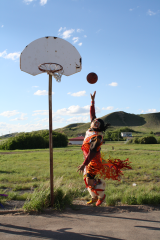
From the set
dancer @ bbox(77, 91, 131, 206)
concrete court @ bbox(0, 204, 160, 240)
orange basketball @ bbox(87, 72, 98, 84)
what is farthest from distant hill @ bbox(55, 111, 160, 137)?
concrete court @ bbox(0, 204, 160, 240)

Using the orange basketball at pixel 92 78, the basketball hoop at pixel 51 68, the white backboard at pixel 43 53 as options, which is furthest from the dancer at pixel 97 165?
the white backboard at pixel 43 53

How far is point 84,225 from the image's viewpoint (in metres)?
3.46

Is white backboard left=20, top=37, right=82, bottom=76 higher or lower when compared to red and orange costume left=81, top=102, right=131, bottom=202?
higher

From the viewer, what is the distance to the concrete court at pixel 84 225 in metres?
3.04

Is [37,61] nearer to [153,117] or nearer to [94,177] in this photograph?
[94,177]

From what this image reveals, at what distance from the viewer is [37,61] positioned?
15.8 ft

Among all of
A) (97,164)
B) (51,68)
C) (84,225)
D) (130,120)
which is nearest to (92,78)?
(51,68)

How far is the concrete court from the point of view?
3035 mm

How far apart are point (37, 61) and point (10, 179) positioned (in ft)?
19.5

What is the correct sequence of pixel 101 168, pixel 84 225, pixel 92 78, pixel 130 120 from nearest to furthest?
1. pixel 84 225
2. pixel 101 168
3. pixel 92 78
4. pixel 130 120

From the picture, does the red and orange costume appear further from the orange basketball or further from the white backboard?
the white backboard

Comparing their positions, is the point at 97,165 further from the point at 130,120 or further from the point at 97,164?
the point at 130,120

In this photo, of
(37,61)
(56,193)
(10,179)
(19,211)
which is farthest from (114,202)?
(10,179)

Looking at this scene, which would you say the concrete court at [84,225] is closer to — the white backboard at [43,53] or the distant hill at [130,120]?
the white backboard at [43,53]
